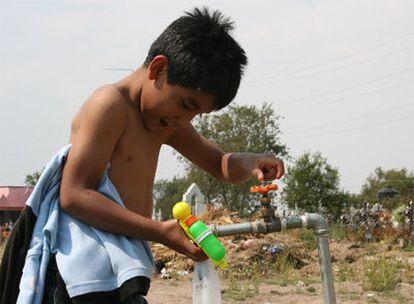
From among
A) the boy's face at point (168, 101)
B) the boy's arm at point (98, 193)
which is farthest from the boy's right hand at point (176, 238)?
the boy's face at point (168, 101)

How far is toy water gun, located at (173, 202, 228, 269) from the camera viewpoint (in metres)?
1.98

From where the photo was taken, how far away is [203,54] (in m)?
2.06

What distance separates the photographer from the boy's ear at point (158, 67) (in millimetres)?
2094

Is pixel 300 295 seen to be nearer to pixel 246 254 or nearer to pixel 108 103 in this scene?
pixel 246 254

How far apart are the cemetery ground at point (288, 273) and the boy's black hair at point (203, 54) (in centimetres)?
407

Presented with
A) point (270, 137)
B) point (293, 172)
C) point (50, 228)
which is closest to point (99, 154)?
point (50, 228)

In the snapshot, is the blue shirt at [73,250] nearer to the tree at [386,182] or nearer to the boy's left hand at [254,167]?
the boy's left hand at [254,167]

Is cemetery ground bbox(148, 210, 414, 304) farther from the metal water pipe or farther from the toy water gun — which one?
the toy water gun

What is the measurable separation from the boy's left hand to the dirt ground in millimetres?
3554

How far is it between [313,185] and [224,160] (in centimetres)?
2490

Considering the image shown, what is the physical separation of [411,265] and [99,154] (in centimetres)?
671

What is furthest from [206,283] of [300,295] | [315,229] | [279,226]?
[300,295]

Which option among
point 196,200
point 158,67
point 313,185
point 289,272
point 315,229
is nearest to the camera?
point 158,67

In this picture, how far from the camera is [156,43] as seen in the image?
2172 mm
